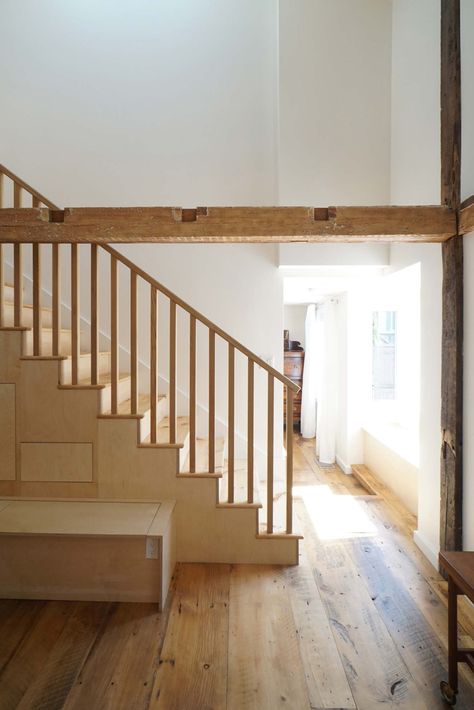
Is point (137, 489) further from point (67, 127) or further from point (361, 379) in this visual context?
point (67, 127)

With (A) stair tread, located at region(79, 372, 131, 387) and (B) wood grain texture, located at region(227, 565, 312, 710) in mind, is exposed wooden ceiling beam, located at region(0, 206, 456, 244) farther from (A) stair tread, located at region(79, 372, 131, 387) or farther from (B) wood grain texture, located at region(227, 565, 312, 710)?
(B) wood grain texture, located at region(227, 565, 312, 710)

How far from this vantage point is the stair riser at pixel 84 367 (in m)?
2.22

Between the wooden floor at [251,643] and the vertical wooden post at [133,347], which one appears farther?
the vertical wooden post at [133,347]

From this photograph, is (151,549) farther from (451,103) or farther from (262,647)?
(451,103)

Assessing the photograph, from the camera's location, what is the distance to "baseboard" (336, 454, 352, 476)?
3.96 meters

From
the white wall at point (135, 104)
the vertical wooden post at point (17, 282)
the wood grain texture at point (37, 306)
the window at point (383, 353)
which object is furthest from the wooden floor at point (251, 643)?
the white wall at point (135, 104)

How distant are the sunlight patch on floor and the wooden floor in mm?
293

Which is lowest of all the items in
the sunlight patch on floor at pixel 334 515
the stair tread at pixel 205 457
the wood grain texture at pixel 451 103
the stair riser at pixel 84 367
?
the sunlight patch on floor at pixel 334 515

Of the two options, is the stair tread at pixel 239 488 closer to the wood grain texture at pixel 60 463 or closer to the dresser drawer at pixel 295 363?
the wood grain texture at pixel 60 463

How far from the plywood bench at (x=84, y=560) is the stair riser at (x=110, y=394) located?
66 centimetres

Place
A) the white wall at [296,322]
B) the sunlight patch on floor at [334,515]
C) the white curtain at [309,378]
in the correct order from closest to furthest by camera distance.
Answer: the sunlight patch on floor at [334,515] < the white curtain at [309,378] < the white wall at [296,322]

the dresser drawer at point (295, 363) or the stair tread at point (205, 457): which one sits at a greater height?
the dresser drawer at point (295, 363)

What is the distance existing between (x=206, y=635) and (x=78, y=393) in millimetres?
1425

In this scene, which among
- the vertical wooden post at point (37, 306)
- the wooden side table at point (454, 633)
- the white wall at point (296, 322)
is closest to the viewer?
the wooden side table at point (454, 633)
